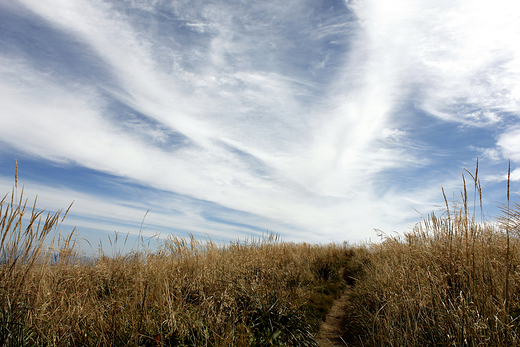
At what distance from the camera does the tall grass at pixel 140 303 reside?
290 centimetres

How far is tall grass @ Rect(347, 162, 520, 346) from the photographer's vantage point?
8.29 feet

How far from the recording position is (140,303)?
12.0ft

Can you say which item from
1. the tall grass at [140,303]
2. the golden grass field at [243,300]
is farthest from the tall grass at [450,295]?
the tall grass at [140,303]

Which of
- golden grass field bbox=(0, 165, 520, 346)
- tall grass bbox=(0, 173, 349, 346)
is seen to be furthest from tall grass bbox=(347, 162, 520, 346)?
tall grass bbox=(0, 173, 349, 346)

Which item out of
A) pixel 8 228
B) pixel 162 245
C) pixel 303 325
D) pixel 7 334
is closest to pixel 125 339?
pixel 7 334

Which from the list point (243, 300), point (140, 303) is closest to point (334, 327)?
point (243, 300)

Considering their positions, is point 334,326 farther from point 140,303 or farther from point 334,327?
point 140,303

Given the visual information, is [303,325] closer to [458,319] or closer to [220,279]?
[220,279]

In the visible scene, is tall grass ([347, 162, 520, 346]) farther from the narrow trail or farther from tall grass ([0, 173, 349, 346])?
tall grass ([0, 173, 349, 346])

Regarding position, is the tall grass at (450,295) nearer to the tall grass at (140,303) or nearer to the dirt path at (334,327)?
the dirt path at (334,327)

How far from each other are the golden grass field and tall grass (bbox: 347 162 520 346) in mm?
20

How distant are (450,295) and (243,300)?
337 centimetres

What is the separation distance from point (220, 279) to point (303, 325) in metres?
1.87

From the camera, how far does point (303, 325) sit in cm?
445
